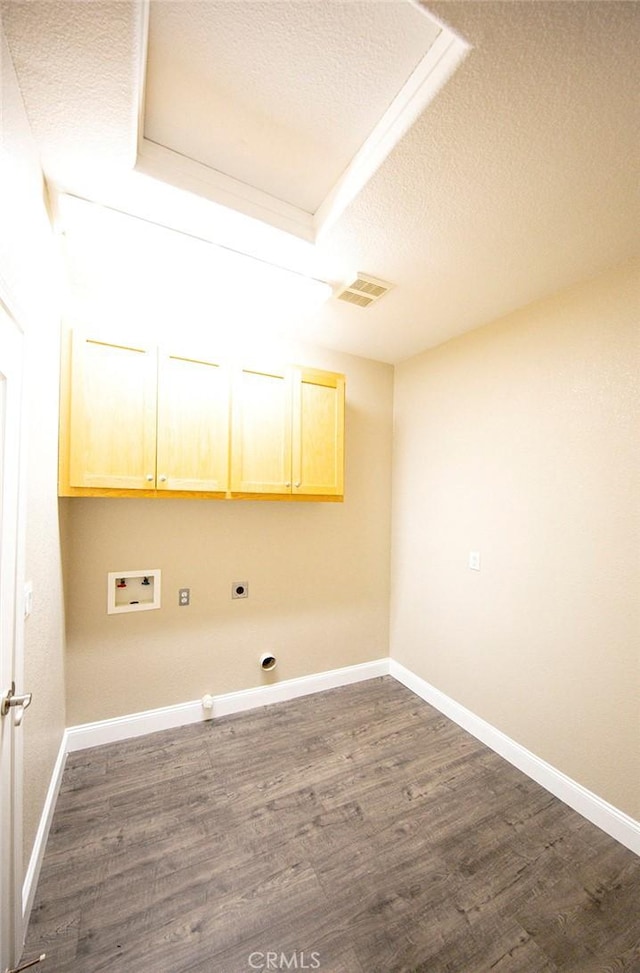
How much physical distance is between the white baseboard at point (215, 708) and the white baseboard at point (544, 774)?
551mm

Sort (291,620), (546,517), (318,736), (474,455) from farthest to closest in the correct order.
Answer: (291,620)
(474,455)
(318,736)
(546,517)

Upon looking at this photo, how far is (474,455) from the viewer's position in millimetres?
2363

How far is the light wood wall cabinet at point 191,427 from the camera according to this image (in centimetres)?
180

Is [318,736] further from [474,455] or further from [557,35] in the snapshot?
[557,35]

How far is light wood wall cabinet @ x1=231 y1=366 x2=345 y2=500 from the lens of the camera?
2174 millimetres

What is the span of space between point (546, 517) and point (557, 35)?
180 cm

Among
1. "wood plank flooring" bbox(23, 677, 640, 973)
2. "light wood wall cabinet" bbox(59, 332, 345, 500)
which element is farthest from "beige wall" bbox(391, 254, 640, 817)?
"light wood wall cabinet" bbox(59, 332, 345, 500)

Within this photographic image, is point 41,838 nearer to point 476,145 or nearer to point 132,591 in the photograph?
point 132,591

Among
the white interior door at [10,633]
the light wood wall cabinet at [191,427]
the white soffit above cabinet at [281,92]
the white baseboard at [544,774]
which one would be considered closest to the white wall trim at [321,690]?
the white baseboard at [544,774]

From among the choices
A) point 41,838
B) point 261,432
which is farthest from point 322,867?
point 261,432

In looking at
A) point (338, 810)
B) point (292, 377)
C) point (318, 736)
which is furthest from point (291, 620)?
point (292, 377)

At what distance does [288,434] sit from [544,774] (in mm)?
2379

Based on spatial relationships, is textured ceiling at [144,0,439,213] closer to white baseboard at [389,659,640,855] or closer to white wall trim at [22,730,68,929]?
white wall trim at [22,730,68,929]

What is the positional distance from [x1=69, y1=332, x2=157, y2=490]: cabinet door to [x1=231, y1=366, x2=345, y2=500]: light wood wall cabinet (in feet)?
1.57
